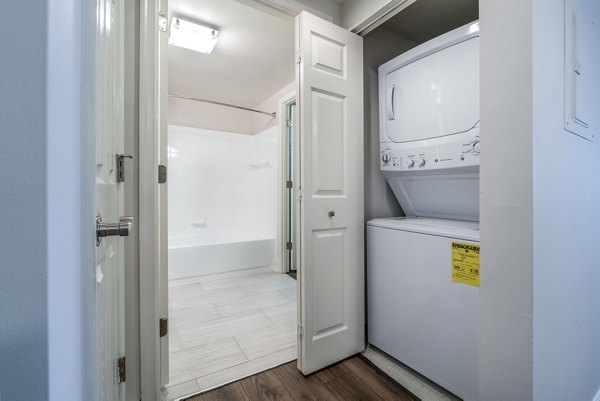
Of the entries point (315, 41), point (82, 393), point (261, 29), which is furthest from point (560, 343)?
point (261, 29)

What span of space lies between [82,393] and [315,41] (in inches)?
65.3

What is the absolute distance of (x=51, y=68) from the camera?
0.24 meters

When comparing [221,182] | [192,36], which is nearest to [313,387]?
[192,36]

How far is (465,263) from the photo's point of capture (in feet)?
3.89

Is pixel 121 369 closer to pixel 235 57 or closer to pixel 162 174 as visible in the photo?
pixel 162 174

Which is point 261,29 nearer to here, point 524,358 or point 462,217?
point 462,217

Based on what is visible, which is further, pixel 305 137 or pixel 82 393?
pixel 305 137

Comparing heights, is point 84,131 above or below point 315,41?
below

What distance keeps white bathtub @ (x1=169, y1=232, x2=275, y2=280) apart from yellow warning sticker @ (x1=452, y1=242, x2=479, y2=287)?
92.9 inches

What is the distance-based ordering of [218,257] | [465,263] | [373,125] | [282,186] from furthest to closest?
[282,186] → [218,257] → [373,125] → [465,263]

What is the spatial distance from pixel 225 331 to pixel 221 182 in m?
2.56

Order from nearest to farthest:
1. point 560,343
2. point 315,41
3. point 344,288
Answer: point 560,343 → point 315,41 → point 344,288

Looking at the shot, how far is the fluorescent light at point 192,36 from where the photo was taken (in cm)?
194

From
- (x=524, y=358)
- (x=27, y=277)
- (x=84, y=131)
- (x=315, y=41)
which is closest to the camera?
(x=27, y=277)
